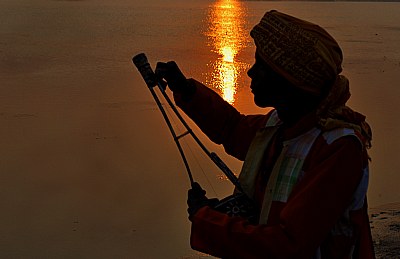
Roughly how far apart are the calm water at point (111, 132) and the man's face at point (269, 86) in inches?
125

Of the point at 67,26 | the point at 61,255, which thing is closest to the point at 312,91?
the point at 61,255

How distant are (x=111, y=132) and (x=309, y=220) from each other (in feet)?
20.6

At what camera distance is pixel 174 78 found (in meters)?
2.47

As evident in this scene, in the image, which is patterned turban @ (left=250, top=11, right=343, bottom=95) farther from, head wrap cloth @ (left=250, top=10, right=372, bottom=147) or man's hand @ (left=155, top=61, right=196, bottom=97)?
man's hand @ (left=155, top=61, right=196, bottom=97)

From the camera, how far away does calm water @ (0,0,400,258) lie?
218 inches

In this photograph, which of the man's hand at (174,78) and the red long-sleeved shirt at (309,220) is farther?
the man's hand at (174,78)

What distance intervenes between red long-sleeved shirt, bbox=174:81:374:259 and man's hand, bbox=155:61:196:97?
521 millimetres

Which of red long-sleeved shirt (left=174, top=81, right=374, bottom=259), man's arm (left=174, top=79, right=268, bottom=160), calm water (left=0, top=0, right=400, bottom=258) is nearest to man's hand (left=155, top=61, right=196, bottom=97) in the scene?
man's arm (left=174, top=79, right=268, bottom=160)

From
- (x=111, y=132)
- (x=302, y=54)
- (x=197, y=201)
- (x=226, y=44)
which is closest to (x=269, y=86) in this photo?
(x=302, y=54)

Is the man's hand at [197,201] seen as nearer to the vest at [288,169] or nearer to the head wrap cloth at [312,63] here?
the vest at [288,169]

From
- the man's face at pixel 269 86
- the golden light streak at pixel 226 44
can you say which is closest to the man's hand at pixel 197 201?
the man's face at pixel 269 86

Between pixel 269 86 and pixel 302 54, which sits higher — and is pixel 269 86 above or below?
below

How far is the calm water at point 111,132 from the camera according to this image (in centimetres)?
555

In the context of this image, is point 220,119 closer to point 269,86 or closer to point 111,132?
point 269,86
